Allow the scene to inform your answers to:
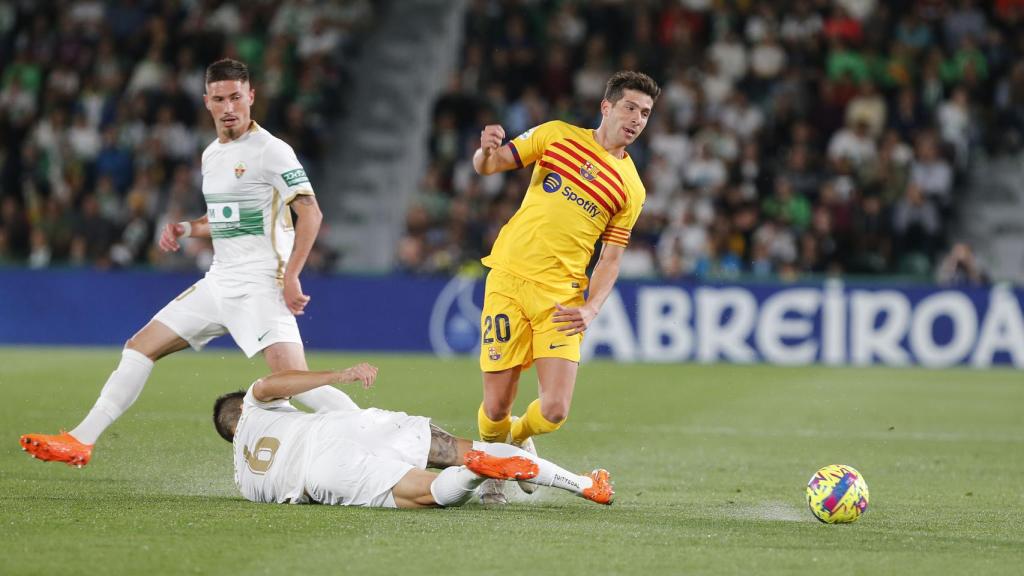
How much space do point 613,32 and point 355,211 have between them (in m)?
4.79

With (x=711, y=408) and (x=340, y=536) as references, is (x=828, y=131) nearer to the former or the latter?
(x=711, y=408)

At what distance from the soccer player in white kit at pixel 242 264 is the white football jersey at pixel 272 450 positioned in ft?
1.81

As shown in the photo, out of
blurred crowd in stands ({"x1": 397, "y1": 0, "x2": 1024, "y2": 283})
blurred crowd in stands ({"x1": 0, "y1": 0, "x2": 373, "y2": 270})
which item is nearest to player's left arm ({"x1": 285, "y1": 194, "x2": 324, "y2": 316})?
blurred crowd in stands ({"x1": 397, "y1": 0, "x2": 1024, "y2": 283})

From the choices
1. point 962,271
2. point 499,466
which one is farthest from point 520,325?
point 962,271

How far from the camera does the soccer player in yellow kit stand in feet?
27.5

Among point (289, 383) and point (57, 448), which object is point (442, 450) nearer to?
point (289, 383)

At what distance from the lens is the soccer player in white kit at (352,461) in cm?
760

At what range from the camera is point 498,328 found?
8531mm

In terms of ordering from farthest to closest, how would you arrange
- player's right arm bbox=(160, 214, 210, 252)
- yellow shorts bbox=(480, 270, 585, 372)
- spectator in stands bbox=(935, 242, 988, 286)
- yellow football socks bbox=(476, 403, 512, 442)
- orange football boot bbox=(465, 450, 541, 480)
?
spectator in stands bbox=(935, 242, 988, 286)
player's right arm bbox=(160, 214, 210, 252)
yellow football socks bbox=(476, 403, 512, 442)
yellow shorts bbox=(480, 270, 585, 372)
orange football boot bbox=(465, 450, 541, 480)

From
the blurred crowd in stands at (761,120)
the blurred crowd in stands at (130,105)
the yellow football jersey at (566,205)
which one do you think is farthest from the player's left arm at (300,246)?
the blurred crowd in stands at (130,105)

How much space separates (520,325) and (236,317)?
1585 millimetres

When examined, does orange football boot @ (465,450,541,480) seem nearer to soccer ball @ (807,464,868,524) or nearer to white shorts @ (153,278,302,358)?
soccer ball @ (807,464,868,524)

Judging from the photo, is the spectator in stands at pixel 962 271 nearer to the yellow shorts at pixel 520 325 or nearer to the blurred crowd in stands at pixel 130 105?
the blurred crowd in stands at pixel 130 105

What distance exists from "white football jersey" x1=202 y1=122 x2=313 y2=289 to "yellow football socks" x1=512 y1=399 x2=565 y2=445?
5.20 ft
